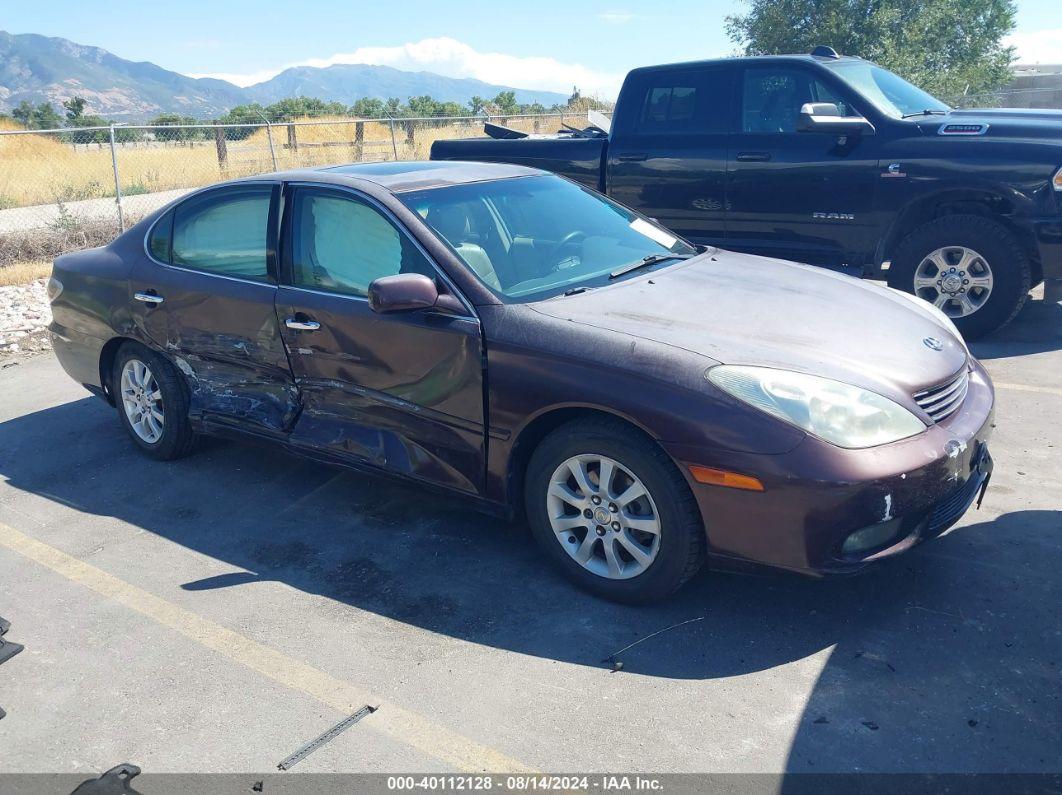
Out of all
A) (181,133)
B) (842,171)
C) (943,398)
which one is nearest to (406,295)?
(943,398)

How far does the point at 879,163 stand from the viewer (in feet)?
22.2

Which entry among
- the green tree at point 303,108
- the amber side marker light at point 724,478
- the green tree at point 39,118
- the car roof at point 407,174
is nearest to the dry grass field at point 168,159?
the car roof at point 407,174

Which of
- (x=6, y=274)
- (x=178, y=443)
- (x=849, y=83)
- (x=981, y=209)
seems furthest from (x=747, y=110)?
(x=6, y=274)

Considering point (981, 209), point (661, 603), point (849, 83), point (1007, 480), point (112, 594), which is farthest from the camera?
point (849, 83)

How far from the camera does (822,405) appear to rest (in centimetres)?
313

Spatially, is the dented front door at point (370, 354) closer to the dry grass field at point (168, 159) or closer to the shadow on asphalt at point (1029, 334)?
the shadow on asphalt at point (1029, 334)

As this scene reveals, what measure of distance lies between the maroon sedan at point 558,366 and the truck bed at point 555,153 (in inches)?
126

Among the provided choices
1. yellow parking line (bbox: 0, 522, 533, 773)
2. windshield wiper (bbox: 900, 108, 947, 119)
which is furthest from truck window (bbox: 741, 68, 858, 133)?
yellow parking line (bbox: 0, 522, 533, 773)

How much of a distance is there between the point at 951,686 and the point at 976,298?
14.7ft

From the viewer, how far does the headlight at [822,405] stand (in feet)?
10.1

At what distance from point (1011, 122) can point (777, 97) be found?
1.73 m

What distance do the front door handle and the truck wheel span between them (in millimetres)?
4563

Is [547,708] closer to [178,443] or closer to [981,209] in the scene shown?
[178,443]

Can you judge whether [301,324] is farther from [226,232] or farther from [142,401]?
[142,401]
